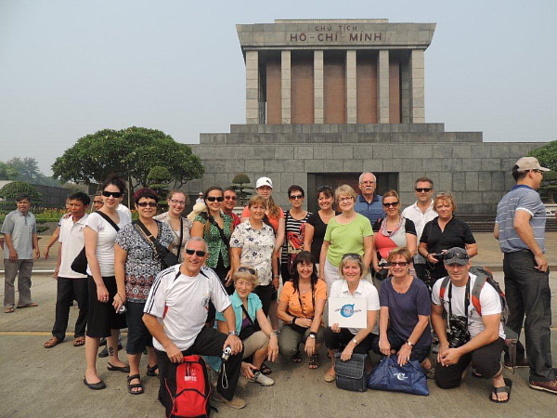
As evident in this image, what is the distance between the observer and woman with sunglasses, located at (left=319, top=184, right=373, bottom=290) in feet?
14.6

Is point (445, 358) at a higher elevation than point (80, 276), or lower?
lower

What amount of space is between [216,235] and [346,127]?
70.7 feet

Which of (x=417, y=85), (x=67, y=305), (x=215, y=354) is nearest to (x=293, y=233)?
(x=215, y=354)

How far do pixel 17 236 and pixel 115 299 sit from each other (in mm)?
4104

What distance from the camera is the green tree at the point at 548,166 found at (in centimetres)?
1981

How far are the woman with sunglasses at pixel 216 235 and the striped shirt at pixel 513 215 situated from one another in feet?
9.25

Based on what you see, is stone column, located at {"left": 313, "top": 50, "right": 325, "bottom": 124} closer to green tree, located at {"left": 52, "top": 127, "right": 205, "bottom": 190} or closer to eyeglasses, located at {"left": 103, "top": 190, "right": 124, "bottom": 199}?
green tree, located at {"left": 52, "top": 127, "right": 205, "bottom": 190}

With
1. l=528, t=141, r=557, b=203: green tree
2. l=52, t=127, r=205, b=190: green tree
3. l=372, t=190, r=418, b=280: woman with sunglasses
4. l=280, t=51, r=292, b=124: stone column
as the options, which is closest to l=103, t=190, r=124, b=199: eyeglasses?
l=372, t=190, r=418, b=280: woman with sunglasses

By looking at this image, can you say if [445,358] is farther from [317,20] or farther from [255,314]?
[317,20]

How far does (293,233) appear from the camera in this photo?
5.00m

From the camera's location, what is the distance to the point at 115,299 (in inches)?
146

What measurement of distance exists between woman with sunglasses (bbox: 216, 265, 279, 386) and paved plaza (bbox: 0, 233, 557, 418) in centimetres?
13

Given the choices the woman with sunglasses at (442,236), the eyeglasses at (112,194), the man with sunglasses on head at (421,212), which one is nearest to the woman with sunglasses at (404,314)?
the woman with sunglasses at (442,236)

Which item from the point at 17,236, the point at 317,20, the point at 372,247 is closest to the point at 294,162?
the point at 317,20
